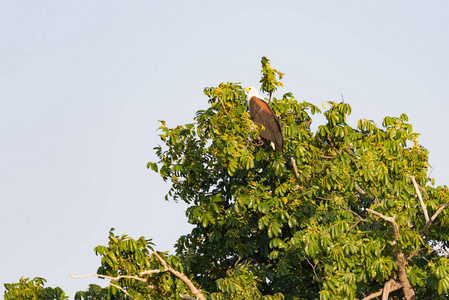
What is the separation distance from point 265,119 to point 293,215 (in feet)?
5.07

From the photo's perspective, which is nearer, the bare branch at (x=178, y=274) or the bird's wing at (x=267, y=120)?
the bare branch at (x=178, y=274)

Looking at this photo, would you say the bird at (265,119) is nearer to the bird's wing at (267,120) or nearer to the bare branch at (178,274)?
the bird's wing at (267,120)

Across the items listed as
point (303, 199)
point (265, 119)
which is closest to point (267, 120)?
point (265, 119)

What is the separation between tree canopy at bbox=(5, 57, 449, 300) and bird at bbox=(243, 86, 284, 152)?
0.51 ft

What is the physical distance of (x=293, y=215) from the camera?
967 cm

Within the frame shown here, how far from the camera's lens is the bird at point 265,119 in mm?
9789

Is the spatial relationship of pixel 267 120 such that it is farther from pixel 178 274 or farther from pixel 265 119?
pixel 178 274

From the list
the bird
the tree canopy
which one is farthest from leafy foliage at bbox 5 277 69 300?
the bird

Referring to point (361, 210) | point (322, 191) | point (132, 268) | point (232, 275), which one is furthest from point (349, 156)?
point (132, 268)

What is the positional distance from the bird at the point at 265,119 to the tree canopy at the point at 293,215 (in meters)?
0.15

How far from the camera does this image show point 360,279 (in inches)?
351

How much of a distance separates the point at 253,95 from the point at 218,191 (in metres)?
1.67

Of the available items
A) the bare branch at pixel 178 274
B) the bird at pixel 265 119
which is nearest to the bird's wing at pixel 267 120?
the bird at pixel 265 119

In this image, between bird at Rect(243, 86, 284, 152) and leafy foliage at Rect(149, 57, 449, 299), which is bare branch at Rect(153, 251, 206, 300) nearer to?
leafy foliage at Rect(149, 57, 449, 299)
